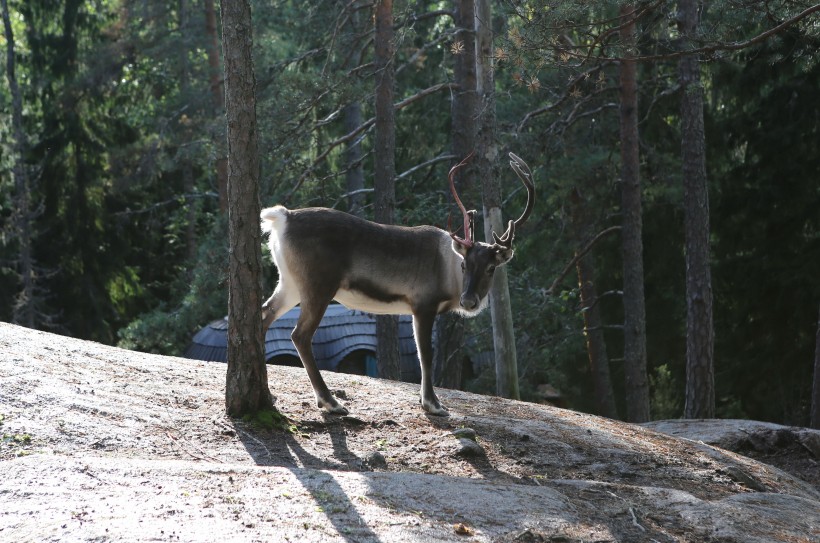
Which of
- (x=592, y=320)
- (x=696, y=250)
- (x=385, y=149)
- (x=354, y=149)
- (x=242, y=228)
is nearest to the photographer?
(x=242, y=228)

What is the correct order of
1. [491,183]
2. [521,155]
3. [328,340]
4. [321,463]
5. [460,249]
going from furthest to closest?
[328,340], [521,155], [491,183], [460,249], [321,463]

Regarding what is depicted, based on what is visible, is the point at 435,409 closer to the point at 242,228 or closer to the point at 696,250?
the point at 242,228

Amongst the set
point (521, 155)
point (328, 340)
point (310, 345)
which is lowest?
point (328, 340)

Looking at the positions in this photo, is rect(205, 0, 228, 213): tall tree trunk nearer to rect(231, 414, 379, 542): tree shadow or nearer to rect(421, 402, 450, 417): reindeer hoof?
rect(421, 402, 450, 417): reindeer hoof

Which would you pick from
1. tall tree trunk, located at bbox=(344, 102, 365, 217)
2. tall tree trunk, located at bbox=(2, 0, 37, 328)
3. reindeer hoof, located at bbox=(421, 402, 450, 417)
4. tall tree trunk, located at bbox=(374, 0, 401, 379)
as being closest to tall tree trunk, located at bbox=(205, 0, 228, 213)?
tall tree trunk, located at bbox=(344, 102, 365, 217)

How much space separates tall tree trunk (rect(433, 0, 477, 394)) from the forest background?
0.10 metres

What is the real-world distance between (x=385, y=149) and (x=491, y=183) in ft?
12.2

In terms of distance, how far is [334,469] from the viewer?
738 centimetres

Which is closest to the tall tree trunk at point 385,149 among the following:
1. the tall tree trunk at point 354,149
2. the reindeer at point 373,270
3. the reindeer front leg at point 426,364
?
the tall tree trunk at point 354,149

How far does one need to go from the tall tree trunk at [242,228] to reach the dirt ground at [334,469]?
0.35 metres

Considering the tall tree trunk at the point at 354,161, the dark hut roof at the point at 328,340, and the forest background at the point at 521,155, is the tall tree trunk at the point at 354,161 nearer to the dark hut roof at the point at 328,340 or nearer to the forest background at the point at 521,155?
the forest background at the point at 521,155

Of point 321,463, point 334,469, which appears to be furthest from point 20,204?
point 334,469

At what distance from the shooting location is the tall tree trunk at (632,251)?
16.0 metres

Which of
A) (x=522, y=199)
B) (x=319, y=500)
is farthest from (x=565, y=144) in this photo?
(x=319, y=500)
